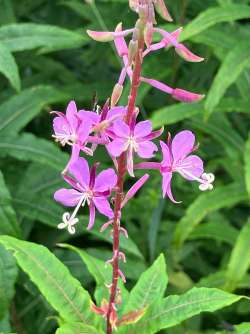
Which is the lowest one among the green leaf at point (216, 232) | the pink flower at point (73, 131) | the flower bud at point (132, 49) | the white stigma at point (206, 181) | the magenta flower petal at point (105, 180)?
the green leaf at point (216, 232)

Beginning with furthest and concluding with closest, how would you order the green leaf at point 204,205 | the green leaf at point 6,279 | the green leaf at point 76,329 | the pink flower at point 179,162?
the green leaf at point 204,205 → the green leaf at point 6,279 → the green leaf at point 76,329 → the pink flower at point 179,162

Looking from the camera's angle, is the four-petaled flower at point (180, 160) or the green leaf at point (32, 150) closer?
the four-petaled flower at point (180, 160)

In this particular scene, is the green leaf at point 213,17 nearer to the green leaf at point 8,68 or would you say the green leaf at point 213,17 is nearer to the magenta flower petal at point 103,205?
the green leaf at point 8,68

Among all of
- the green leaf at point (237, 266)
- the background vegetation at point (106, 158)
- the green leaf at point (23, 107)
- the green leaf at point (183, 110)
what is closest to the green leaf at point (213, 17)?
the background vegetation at point (106, 158)

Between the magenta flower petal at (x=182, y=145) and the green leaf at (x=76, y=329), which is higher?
the magenta flower petal at (x=182, y=145)

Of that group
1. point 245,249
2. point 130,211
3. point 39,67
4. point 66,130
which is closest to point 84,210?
point 130,211

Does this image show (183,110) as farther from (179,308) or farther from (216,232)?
(179,308)

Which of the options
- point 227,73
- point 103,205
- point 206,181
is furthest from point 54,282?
point 227,73

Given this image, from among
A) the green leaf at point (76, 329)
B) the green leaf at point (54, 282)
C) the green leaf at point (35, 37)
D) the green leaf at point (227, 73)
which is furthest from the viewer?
the green leaf at point (35, 37)
